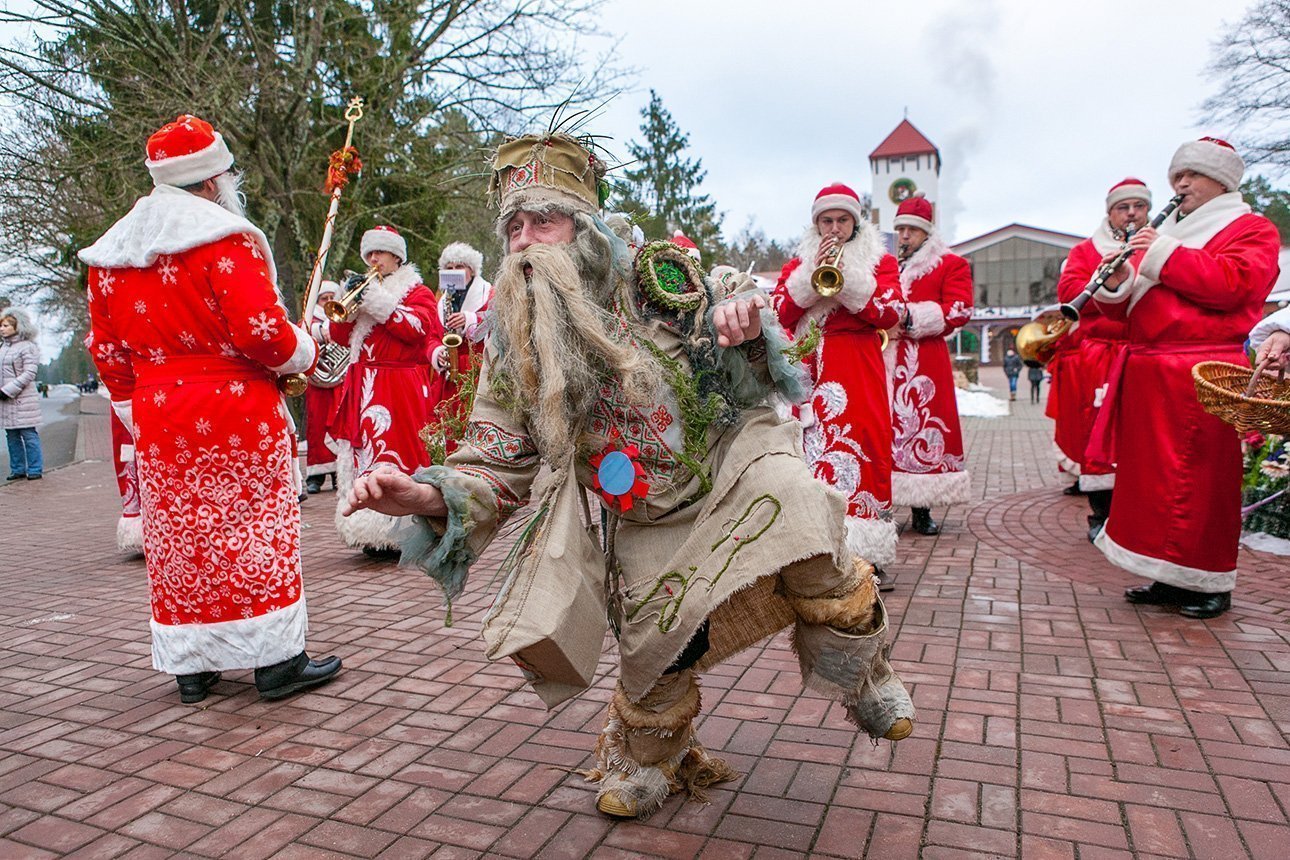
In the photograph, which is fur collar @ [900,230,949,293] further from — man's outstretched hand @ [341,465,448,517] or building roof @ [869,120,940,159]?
building roof @ [869,120,940,159]

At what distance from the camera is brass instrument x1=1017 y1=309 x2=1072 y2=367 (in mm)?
7402

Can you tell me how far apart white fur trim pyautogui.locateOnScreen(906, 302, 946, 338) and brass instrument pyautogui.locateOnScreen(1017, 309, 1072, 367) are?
173 centimetres

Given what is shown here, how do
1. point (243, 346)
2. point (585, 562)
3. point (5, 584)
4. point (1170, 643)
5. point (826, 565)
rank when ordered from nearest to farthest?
point (826, 565), point (585, 562), point (243, 346), point (1170, 643), point (5, 584)

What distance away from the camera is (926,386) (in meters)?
6.35

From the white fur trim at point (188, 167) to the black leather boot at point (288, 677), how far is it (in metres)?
2.10

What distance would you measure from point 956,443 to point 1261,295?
2369 millimetres

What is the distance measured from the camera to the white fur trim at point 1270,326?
3982 millimetres

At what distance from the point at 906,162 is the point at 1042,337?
6802 cm

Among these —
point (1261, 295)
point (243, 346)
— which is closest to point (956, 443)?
point (1261, 295)

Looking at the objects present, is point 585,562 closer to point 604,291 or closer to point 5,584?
point 604,291

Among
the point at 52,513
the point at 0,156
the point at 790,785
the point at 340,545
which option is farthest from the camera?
the point at 0,156

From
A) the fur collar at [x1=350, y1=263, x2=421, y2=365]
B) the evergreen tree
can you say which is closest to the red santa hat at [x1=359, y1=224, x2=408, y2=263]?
the fur collar at [x1=350, y1=263, x2=421, y2=365]

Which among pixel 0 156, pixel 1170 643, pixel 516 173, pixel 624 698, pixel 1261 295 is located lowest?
pixel 1170 643

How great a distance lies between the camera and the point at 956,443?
6449 mm
